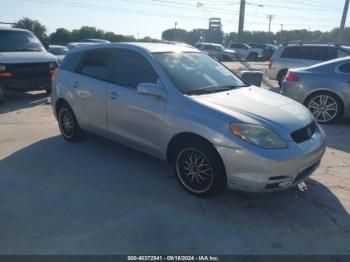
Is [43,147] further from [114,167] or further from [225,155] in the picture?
[225,155]

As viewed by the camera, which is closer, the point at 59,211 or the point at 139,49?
the point at 59,211

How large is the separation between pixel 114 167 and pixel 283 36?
239 ft

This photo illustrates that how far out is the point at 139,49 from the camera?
460 cm

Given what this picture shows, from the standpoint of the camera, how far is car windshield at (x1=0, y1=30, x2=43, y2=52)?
9633mm

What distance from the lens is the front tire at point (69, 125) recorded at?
5.69m

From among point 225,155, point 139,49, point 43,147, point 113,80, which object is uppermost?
point 139,49

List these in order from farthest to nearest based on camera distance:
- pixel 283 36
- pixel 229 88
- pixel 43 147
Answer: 1. pixel 283 36
2. pixel 43 147
3. pixel 229 88

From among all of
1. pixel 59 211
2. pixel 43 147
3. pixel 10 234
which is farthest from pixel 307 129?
→ pixel 43 147

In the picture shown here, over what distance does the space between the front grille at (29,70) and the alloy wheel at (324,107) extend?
720 cm

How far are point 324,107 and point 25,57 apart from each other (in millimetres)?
7821

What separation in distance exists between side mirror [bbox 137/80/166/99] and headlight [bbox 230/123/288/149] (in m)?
0.99

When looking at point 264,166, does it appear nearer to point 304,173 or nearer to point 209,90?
point 304,173

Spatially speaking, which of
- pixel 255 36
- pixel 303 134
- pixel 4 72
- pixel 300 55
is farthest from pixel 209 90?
pixel 255 36

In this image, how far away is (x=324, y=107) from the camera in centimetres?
737
